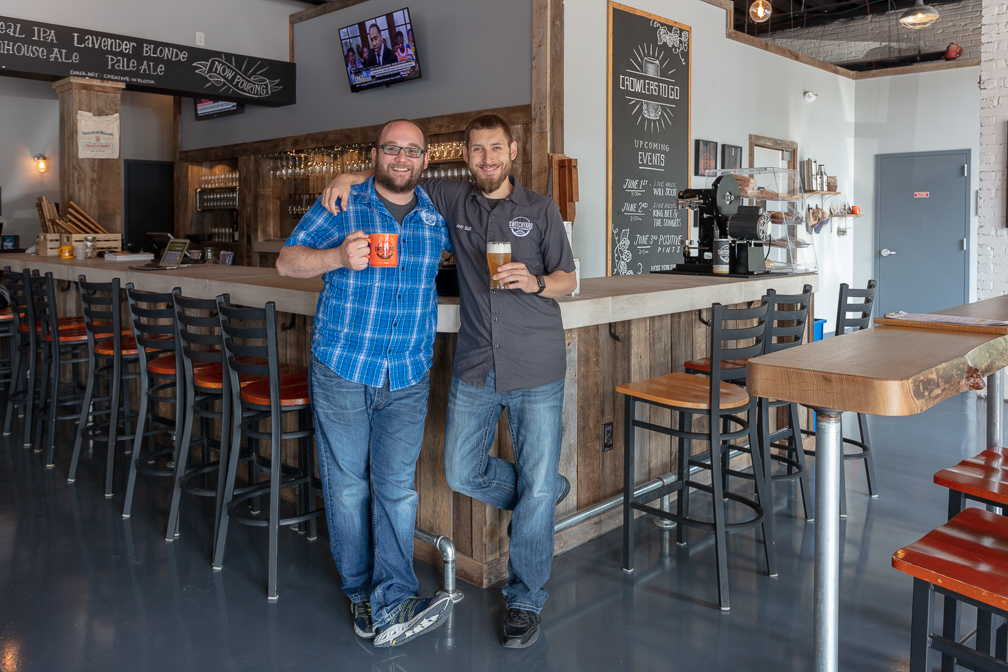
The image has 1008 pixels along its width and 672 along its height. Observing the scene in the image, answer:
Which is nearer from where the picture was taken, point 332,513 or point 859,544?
point 332,513

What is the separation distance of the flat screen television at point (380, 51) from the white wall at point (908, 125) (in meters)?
6.23

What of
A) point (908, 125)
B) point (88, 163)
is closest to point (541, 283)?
point (88, 163)

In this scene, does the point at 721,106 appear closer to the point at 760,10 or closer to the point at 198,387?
the point at 760,10

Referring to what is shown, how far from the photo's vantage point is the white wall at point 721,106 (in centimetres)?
570

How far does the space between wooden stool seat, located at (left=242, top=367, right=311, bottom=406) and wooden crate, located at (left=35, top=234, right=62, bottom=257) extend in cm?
415

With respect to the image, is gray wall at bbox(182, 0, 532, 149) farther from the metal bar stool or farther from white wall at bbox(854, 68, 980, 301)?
white wall at bbox(854, 68, 980, 301)

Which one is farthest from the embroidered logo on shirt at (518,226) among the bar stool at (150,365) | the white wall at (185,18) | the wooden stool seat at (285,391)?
the white wall at (185,18)

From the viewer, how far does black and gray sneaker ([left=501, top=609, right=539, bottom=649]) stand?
2.43 meters

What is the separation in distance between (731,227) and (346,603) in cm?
274

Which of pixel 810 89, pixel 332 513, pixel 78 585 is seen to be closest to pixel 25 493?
pixel 78 585

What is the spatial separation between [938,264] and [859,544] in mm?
7231

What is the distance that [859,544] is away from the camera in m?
3.22

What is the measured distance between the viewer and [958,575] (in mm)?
1471

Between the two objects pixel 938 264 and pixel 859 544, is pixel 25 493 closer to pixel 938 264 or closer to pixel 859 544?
pixel 859 544
